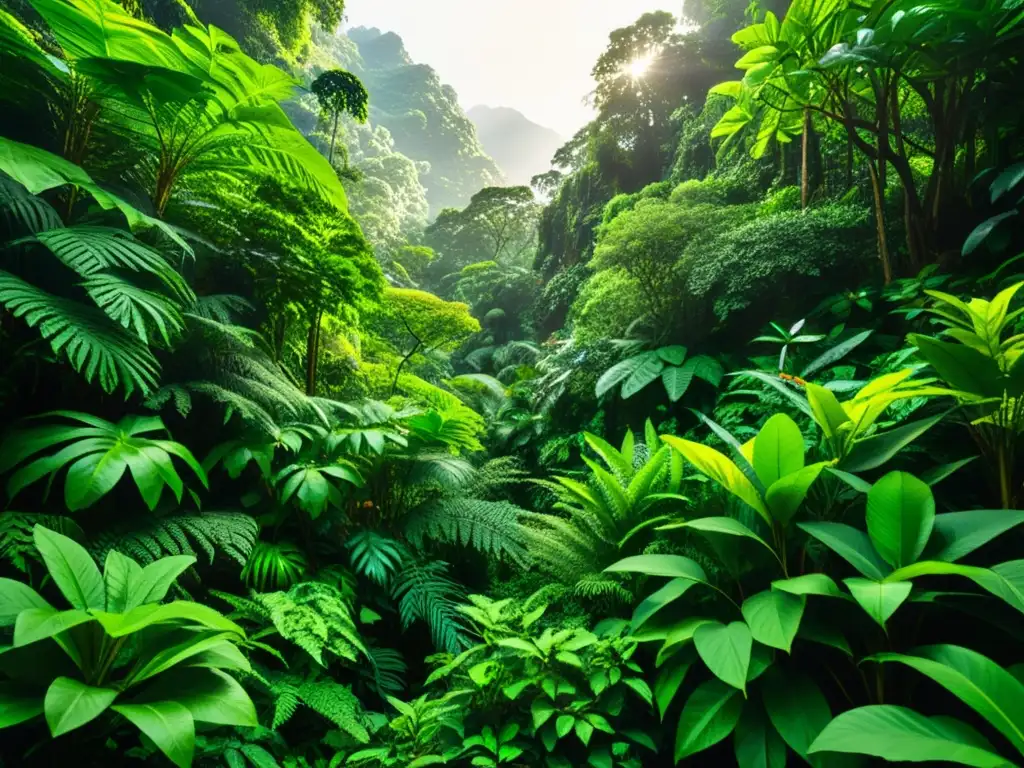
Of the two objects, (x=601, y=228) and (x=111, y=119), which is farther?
(x=601, y=228)

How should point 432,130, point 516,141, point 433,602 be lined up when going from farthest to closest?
point 516,141 < point 432,130 < point 433,602

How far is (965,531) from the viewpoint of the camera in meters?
1.05

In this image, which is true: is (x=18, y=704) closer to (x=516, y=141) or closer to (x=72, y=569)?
(x=72, y=569)

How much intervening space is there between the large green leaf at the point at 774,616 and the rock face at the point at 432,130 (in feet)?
121

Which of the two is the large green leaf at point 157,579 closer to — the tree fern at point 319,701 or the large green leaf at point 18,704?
the large green leaf at point 18,704

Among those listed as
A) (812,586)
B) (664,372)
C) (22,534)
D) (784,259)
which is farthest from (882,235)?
(22,534)

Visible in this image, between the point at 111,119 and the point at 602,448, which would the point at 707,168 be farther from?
the point at 111,119

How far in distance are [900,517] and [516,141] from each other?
67.3 meters

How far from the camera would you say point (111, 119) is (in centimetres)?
168

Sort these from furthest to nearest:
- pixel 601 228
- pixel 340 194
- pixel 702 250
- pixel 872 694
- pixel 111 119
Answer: pixel 601 228 < pixel 702 250 < pixel 340 194 < pixel 111 119 < pixel 872 694

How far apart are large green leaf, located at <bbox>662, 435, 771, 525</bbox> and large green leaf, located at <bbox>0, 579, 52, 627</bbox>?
1595 millimetres

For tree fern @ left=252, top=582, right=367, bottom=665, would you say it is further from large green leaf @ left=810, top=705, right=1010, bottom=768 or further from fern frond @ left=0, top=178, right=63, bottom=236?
fern frond @ left=0, top=178, right=63, bottom=236

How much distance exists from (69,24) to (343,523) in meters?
2.05

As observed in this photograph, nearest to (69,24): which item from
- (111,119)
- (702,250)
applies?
(111,119)
